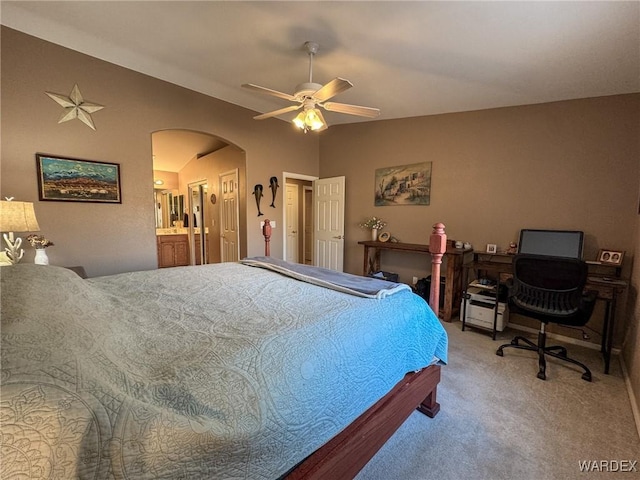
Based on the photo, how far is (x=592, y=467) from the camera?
4.91 ft

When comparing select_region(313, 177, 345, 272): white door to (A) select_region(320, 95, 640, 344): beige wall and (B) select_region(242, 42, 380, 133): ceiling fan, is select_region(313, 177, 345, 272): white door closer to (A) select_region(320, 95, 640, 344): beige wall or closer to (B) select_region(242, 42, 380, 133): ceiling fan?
(A) select_region(320, 95, 640, 344): beige wall

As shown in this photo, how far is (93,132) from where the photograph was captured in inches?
108

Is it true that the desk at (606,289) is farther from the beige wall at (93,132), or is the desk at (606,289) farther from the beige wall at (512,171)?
the beige wall at (93,132)

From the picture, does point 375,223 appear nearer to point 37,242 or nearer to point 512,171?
point 512,171

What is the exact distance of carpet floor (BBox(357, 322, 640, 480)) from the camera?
4.87 feet

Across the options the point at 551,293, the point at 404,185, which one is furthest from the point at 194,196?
the point at 551,293

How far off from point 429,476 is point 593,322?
9.13 feet

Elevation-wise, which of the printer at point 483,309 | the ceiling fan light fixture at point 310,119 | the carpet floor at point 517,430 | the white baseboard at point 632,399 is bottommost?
the carpet floor at point 517,430

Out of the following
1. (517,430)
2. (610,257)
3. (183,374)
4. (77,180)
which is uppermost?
(77,180)

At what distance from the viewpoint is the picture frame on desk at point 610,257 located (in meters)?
2.71

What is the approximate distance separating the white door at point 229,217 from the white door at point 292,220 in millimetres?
1459

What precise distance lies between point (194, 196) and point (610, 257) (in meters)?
6.84

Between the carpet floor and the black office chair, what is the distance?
0.69ft

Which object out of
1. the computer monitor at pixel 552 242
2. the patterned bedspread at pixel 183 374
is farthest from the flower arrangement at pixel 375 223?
the patterned bedspread at pixel 183 374
